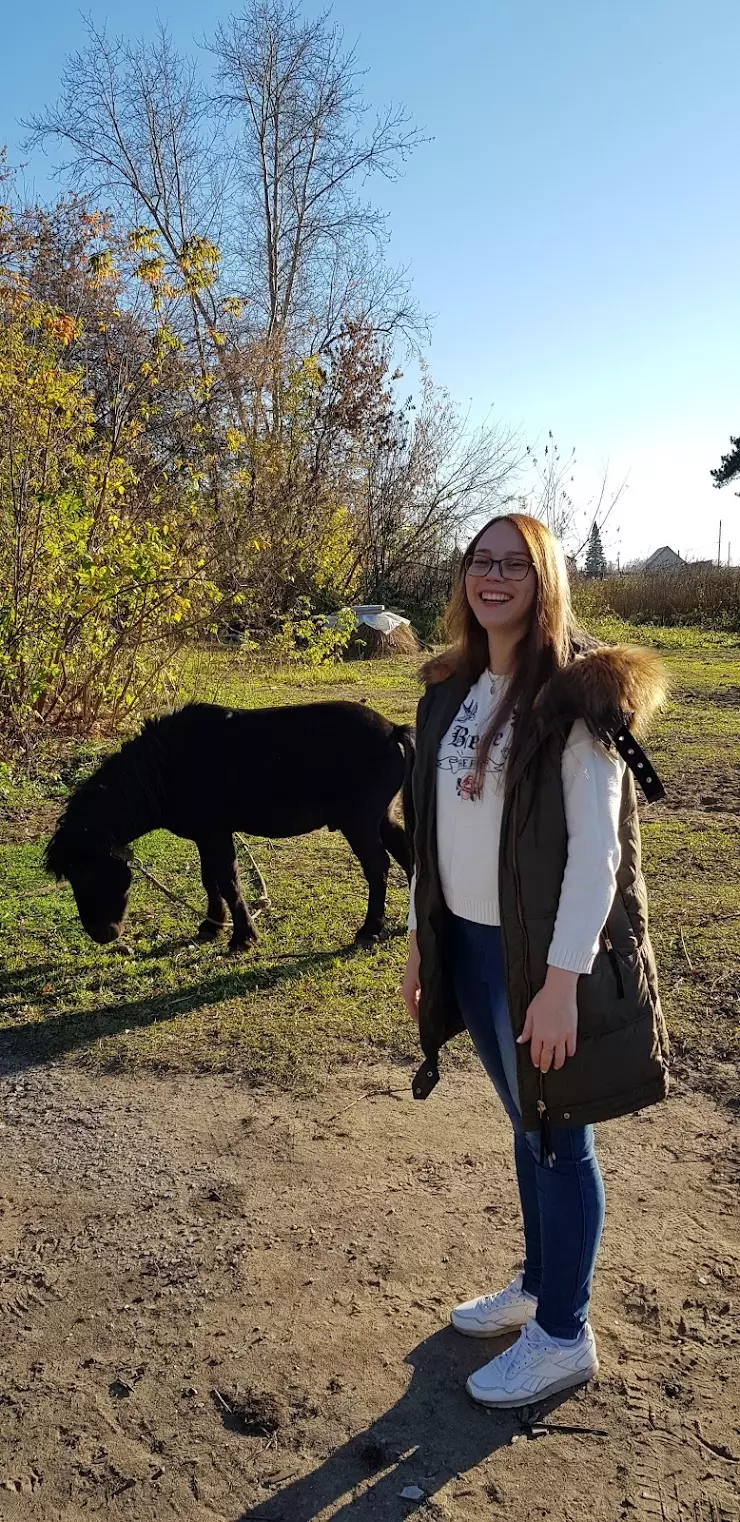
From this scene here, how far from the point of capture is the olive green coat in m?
2.03

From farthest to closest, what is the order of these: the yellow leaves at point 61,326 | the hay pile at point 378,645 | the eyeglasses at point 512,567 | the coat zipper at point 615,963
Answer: the hay pile at point 378,645 < the yellow leaves at point 61,326 < the eyeglasses at point 512,567 < the coat zipper at point 615,963

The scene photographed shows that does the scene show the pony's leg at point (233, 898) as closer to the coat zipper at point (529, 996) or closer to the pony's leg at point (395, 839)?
the pony's leg at point (395, 839)

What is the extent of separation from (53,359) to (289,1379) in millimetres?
7726

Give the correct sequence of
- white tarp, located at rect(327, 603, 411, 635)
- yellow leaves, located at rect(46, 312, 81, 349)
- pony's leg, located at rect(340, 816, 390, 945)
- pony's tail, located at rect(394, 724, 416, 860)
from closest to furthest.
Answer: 1. pony's tail, located at rect(394, 724, 416, 860)
2. pony's leg, located at rect(340, 816, 390, 945)
3. yellow leaves, located at rect(46, 312, 81, 349)
4. white tarp, located at rect(327, 603, 411, 635)

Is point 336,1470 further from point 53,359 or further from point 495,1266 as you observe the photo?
point 53,359

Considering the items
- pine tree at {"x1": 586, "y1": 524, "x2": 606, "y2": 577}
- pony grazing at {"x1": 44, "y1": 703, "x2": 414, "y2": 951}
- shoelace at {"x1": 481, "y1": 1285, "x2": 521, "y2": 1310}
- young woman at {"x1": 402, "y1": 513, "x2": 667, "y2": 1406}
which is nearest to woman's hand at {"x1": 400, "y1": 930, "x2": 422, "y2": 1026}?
young woman at {"x1": 402, "y1": 513, "x2": 667, "y2": 1406}

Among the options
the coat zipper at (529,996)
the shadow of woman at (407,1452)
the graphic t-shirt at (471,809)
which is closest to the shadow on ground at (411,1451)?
the shadow of woman at (407,1452)

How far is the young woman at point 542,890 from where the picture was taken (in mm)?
2023

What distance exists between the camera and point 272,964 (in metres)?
5.17

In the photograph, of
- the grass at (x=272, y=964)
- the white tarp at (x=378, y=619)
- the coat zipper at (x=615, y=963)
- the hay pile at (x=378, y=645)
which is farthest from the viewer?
the white tarp at (x=378, y=619)

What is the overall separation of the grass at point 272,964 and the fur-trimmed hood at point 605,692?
2.52 m

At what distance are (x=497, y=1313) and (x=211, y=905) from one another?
10.6ft

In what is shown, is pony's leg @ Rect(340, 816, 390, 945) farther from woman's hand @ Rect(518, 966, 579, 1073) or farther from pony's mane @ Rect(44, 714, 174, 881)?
woman's hand @ Rect(518, 966, 579, 1073)

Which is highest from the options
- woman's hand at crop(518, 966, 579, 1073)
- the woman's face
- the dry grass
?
the dry grass
